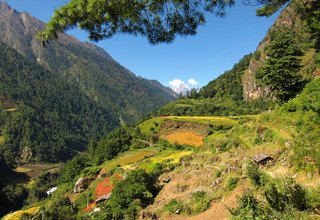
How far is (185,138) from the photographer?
6569cm

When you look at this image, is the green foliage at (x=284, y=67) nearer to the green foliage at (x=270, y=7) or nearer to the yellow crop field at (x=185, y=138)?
the green foliage at (x=270, y=7)

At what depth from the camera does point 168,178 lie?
110ft

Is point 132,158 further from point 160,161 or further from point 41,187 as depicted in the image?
point 41,187

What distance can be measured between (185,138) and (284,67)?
3400 cm

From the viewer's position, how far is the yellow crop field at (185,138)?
64.3m

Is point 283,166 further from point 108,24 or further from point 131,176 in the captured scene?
point 131,176

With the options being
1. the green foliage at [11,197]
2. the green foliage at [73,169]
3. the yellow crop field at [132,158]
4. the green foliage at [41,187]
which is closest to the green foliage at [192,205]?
the yellow crop field at [132,158]

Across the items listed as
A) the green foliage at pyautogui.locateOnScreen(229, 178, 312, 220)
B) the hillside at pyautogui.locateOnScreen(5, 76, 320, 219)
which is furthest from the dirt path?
the green foliage at pyautogui.locateOnScreen(229, 178, 312, 220)

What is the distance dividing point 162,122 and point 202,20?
59.2m

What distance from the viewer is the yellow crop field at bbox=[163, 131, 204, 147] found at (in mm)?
64312

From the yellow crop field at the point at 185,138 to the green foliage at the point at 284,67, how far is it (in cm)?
3028

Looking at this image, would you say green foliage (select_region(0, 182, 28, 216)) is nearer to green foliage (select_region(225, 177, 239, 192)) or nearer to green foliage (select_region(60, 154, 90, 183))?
green foliage (select_region(60, 154, 90, 183))

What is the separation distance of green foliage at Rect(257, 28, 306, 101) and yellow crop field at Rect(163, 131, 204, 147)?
1192 inches

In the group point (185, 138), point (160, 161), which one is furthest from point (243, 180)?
point (185, 138)
